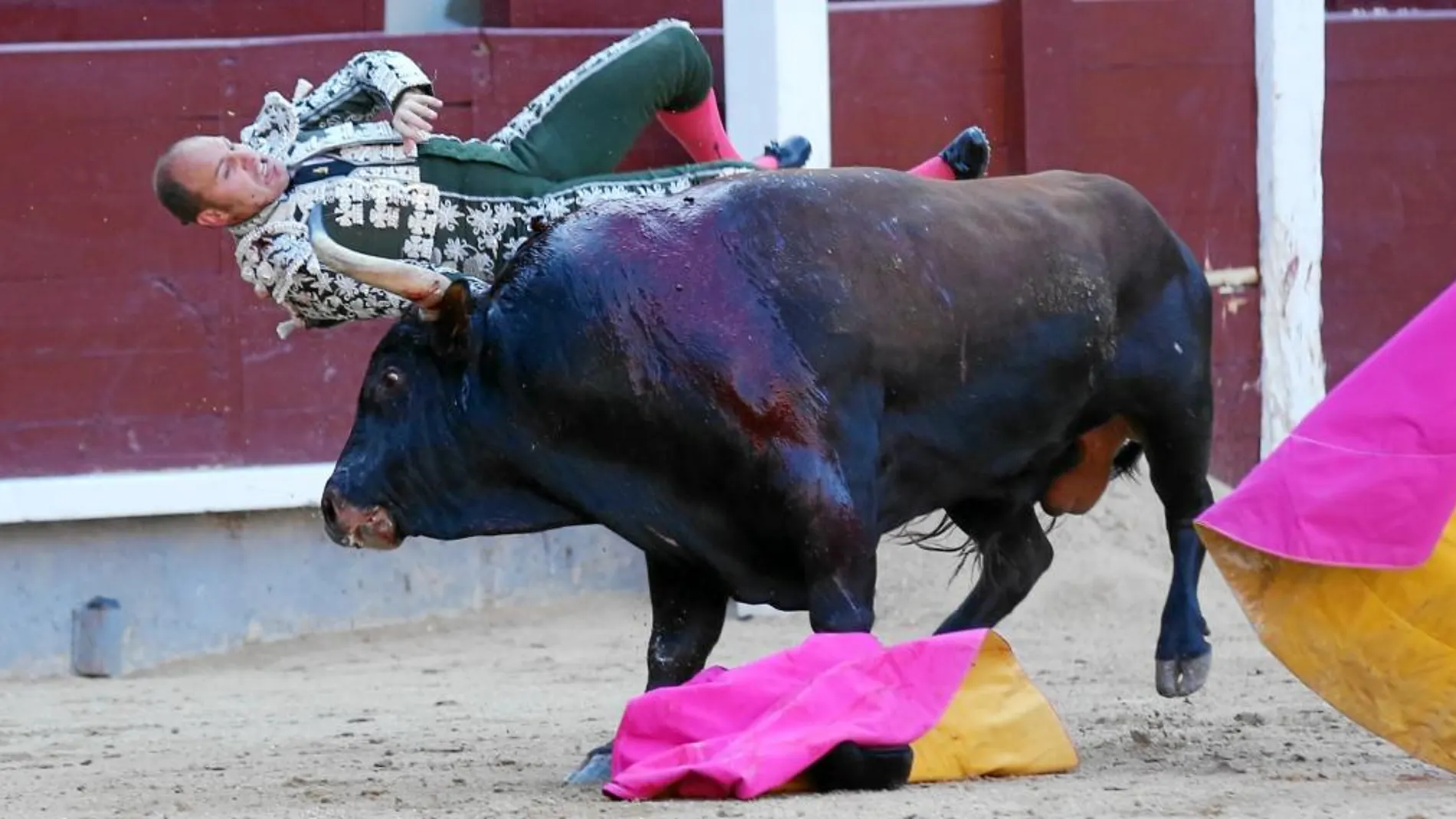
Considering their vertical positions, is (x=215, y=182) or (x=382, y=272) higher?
(x=215, y=182)

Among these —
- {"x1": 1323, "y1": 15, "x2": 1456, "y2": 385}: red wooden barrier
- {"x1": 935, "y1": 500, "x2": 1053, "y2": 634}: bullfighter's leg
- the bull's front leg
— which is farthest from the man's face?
{"x1": 1323, "y1": 15, "x2": 1456, "y2": 385}: red wooden barrier

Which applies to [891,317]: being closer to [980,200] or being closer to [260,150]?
[980,200]

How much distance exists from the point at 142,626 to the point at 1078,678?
8.75 ft

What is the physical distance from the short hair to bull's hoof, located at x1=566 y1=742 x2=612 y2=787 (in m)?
1.19

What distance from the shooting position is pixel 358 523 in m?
4.66

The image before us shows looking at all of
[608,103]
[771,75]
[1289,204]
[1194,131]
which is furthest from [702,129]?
[1289,204]

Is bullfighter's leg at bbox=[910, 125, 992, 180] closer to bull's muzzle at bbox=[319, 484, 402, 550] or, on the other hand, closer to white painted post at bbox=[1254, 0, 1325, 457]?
bull's muzzle at bbox=[319, 484, 402, 550]

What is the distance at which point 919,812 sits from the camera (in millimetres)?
3910

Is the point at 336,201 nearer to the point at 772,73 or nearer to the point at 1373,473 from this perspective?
the point at 1373,473

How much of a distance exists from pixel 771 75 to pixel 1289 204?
5.73 feet

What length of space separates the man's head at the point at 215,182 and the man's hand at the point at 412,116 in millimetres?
244

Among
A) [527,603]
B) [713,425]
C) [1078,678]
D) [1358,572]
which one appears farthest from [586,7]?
[1358,572]

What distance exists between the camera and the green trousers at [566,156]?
490cm

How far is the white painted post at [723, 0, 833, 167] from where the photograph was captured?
7.41 meters
